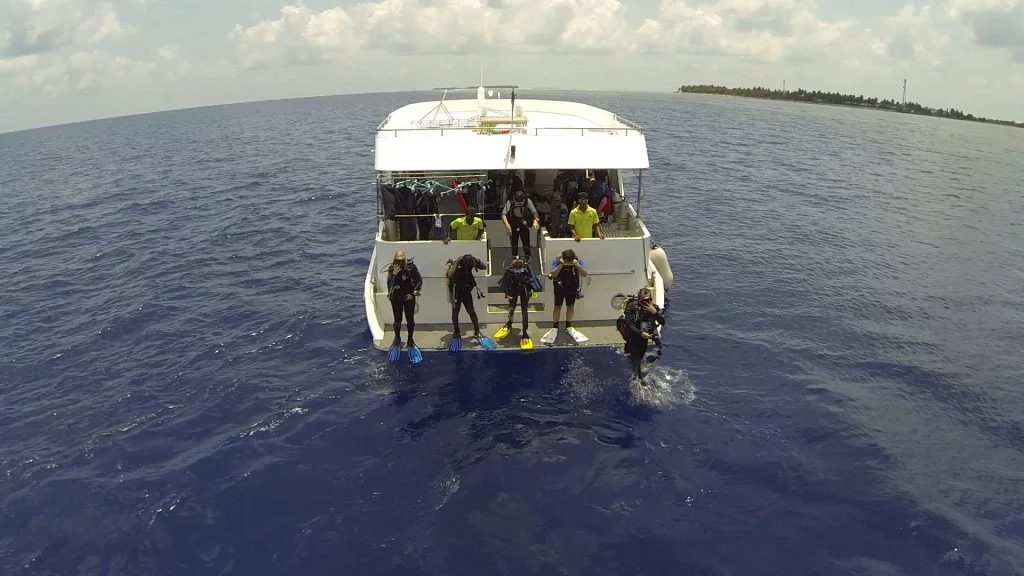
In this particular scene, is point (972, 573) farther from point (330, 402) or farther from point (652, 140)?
point (652, 140)

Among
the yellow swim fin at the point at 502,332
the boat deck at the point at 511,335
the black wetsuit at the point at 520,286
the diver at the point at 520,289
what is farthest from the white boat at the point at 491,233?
the black wetsuit at the point at 520,286

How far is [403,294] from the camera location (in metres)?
11.1

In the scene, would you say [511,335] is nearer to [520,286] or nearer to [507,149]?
[520,286]

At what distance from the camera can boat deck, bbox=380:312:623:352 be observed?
458 inches

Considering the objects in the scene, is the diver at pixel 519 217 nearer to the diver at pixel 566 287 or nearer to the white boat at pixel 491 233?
the white boat at pixel 491 233

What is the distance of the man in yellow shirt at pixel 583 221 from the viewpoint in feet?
39.2

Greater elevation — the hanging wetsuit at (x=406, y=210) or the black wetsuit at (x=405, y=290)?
the hanging wetsuit at (x=406, y=210)

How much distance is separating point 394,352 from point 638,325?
492 cm

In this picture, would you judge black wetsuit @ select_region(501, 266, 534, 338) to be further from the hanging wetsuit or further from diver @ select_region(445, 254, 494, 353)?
the hanging wetsuit

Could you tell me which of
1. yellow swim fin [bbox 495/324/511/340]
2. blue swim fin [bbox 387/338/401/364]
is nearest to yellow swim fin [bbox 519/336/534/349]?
yellow swim fin [bbox 495/324/511/340]

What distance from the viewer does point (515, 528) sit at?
25.3 feet

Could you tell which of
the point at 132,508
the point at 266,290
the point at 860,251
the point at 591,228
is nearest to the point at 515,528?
the point at 132,508

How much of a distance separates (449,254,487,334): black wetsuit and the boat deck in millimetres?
357

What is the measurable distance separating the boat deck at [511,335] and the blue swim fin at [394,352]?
23cm
